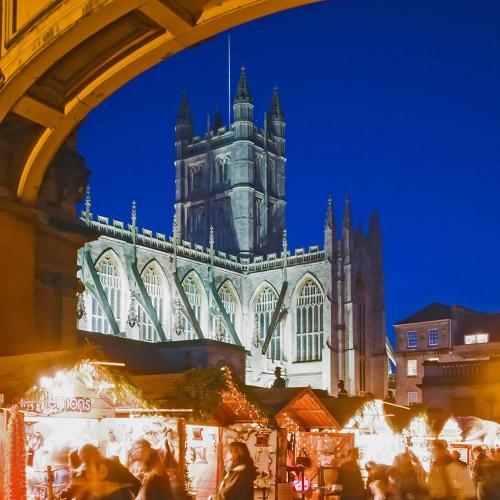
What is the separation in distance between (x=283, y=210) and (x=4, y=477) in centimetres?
6218

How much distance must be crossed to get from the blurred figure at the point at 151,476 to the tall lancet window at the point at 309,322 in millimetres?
46997

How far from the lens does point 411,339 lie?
46750mm

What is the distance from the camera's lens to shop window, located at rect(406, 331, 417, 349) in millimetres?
46625

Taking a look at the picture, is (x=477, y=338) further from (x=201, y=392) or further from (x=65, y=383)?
(x=65, y=383)

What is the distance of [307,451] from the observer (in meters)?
12.6

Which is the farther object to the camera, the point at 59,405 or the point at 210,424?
the point at 210,424

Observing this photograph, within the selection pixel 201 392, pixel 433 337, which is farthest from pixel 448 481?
pixel 433 337

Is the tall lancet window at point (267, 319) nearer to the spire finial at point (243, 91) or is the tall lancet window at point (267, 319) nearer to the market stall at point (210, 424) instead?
the spire finial at point (243, 91)

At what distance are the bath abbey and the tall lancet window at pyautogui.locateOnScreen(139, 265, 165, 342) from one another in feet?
0.22

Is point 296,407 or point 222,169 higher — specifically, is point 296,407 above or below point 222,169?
below

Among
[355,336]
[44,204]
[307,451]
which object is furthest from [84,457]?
[355,336]

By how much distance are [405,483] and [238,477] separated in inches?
143

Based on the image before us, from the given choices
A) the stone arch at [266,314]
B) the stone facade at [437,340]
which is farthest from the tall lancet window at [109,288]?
the stone facade at [437,340]

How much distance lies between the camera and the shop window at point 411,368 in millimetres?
46125
